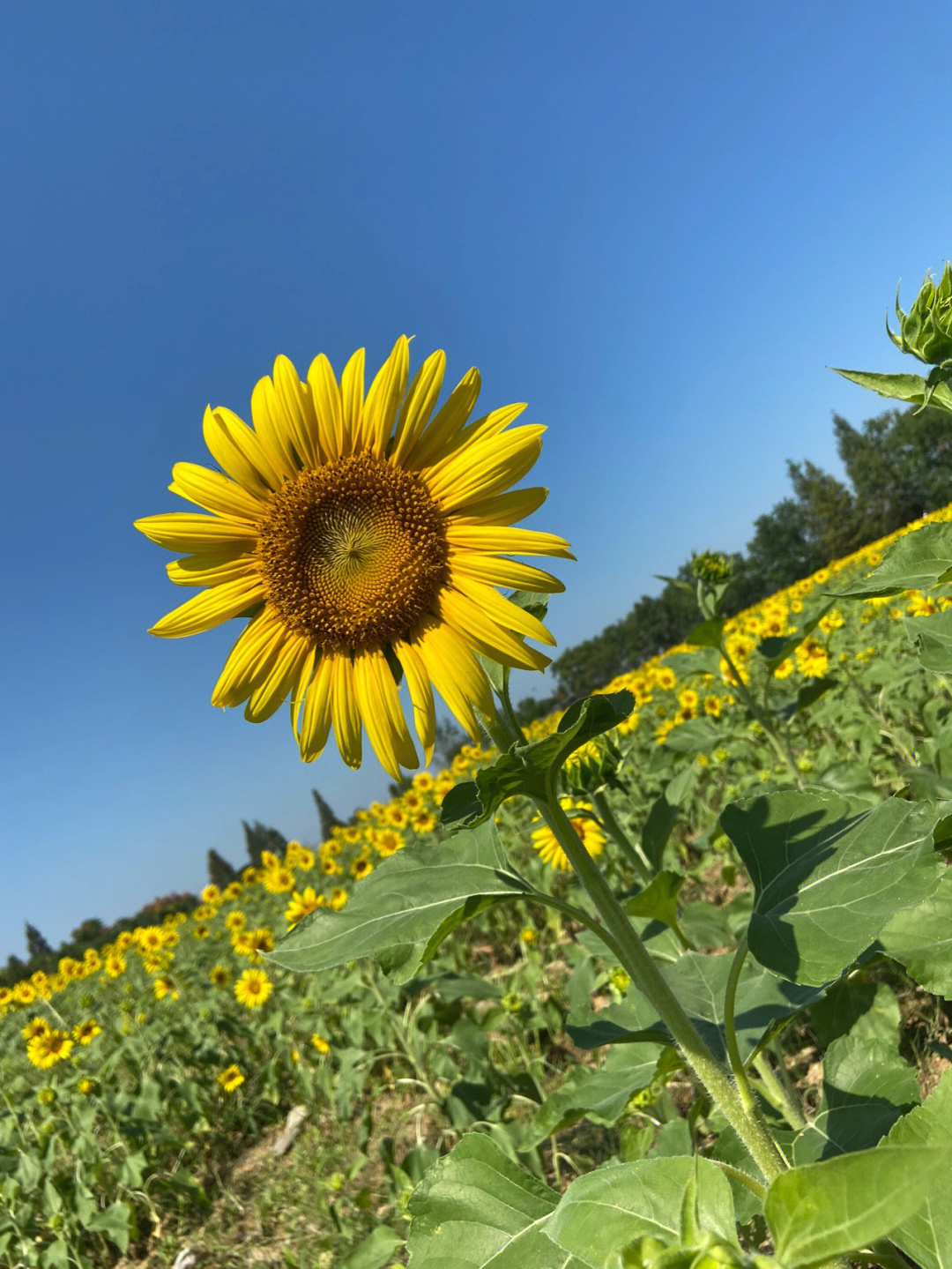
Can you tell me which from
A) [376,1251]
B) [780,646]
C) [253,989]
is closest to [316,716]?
[376,1251]

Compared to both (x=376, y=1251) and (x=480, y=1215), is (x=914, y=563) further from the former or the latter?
(x=376, y=1251)

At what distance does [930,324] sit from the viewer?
Result: 5.15 ft

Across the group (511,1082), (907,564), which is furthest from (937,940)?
(511,1082)

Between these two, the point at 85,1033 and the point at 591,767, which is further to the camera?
the point at 85,1033

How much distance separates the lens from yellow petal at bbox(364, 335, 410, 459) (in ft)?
4.82

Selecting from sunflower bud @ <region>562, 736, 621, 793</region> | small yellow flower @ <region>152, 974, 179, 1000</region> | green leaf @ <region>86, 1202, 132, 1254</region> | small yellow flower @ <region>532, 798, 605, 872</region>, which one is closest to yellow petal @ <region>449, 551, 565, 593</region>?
sunflower bud @ <region>562, 736, 621, 793</region>

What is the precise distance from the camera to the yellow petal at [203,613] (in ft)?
5.05

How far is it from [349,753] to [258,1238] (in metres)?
2.99

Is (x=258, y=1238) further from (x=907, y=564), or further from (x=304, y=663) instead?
(x=907, y=564)

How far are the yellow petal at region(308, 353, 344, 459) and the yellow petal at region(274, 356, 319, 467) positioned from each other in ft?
0.05

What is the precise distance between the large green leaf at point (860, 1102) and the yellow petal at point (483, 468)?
1229 mm

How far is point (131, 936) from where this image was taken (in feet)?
28.7

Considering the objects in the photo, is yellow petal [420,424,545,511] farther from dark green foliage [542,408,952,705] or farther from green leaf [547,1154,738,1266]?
dark green foliage [542,408,952,705]

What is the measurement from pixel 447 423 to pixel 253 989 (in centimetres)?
547
